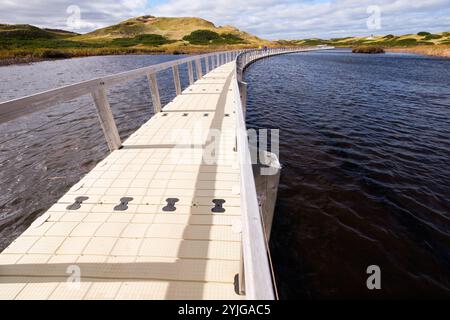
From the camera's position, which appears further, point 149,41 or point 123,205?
point 149,41

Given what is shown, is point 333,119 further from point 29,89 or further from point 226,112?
point 29,89

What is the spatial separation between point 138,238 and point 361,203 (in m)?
4.99

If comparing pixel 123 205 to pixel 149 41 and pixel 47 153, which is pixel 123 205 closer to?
pixel 47 153

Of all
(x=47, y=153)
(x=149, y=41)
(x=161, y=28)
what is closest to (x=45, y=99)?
(x=47, y=153)

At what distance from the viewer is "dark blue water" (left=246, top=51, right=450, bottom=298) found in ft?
12.9

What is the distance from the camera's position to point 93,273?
250cm

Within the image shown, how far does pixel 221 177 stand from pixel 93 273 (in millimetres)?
2295

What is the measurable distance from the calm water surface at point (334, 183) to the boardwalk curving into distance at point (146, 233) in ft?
5.69

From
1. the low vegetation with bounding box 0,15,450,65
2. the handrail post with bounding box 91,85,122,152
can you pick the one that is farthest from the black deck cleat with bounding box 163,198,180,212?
the low vegetation with bounding box 0,15,450,65

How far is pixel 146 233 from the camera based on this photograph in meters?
3.02

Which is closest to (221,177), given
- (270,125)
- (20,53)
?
(270,125)

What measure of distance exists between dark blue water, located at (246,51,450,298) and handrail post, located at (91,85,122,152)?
3.90m
